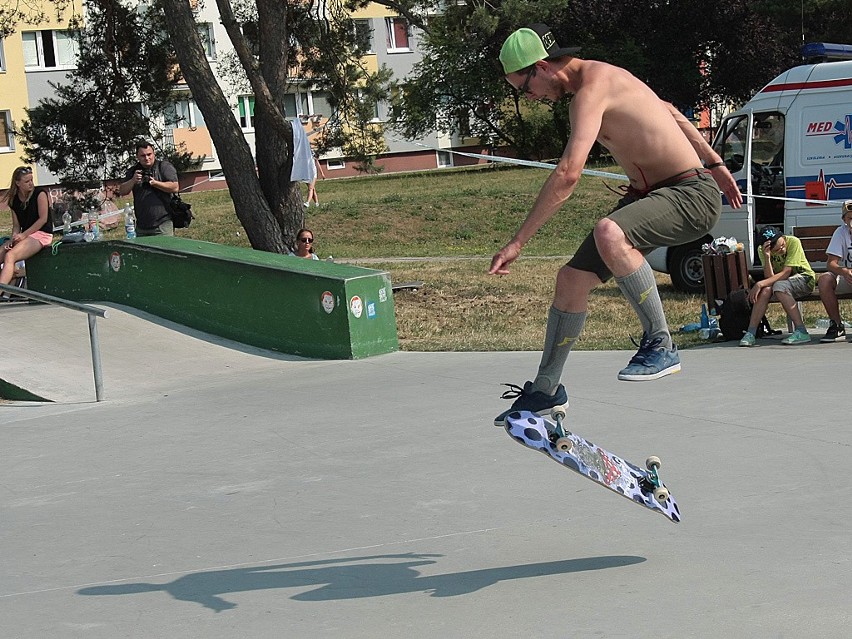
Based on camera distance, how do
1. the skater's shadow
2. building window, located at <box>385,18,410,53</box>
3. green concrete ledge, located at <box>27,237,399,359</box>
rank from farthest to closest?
1. building window, located at <box>385,18,410,53</box>
2. green concrete ledge, located at <box>27,237,399,359</box>
3. the skater's shadow

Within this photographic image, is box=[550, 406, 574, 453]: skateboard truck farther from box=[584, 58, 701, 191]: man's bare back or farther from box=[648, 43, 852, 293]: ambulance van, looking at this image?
box=[648, 43, 852, 293]: ambulance van

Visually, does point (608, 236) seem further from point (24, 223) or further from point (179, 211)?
point (24, 223)

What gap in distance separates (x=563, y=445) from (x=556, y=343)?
497 millimetres

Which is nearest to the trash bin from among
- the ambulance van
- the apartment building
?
the ambulance van

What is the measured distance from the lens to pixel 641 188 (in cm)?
507

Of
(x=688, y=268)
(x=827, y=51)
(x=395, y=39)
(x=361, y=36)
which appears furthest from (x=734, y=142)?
(x=395, y=39)

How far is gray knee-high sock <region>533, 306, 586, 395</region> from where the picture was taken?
4.99 meters

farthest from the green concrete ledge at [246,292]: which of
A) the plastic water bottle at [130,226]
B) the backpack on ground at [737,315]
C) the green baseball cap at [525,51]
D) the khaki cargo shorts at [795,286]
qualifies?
the green baseball cap at [525,51]

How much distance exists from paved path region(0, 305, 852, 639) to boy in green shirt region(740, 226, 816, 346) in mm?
977

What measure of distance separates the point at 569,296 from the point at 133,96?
49.7 feet

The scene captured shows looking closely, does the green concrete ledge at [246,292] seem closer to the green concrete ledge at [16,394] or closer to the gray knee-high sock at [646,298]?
the green concrete ledge at [16,394]

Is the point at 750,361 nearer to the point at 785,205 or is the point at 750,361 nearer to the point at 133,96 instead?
the point at 785,205

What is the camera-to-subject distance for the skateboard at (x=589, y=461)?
4.73m

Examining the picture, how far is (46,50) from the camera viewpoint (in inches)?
1986
